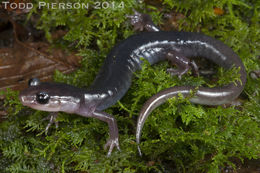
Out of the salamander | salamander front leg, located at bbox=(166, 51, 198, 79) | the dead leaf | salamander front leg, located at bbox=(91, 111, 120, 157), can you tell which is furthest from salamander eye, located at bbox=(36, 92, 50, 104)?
salamander front leg, located at bbox=(166, 51, 198, 79)

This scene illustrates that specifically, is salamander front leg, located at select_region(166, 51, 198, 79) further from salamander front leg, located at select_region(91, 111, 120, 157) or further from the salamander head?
the salamander head

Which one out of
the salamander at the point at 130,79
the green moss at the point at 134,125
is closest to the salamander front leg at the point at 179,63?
the salamander at the point at 130,79

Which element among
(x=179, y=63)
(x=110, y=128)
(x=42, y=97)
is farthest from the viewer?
(x=179, y=63)

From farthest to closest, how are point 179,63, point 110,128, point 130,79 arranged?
1. point 179,63
2. point 130,79
3. point 110,128

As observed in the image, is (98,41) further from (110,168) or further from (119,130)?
(110,168)

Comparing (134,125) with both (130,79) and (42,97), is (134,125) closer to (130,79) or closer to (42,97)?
(130,79)

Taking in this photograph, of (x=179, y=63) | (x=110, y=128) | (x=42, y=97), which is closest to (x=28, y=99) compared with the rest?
(x=42, y=97)
